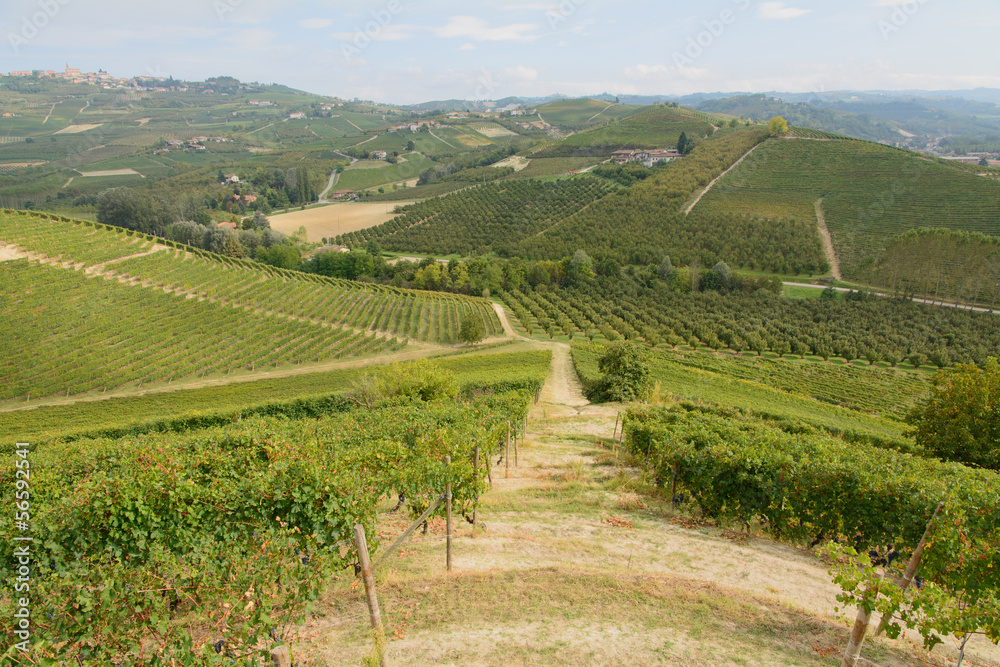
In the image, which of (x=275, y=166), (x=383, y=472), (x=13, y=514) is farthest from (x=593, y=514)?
(x=275, y=166)

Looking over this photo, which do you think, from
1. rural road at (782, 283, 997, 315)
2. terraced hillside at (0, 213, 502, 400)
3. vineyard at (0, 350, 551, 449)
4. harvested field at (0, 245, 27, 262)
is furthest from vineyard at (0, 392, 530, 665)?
rural road at (782, 283, 997, 315)

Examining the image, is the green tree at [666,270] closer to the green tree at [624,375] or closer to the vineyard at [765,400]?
the vineyard at [765,400]

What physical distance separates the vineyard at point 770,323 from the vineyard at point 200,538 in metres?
48.3

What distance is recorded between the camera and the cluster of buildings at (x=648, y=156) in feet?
424

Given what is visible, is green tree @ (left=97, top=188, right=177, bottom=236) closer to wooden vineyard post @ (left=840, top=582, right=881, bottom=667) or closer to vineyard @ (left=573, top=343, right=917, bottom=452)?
vineyard @ (left=573, top=343, right=917, bottom=452)

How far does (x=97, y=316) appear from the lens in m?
45.6

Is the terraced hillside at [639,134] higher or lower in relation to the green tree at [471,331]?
higher

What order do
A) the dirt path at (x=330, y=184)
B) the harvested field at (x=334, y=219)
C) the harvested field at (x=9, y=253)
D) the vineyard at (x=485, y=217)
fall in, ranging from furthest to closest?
the dirt path at (x=330, y=184)
the harvested field at (x=334, y=219)
the vineyard at (x=485, y=217)
the harvested field at (x=9, y=253)

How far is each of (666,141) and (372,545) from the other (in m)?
161

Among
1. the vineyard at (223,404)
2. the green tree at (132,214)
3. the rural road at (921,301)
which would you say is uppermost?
the green tree at (132,214)

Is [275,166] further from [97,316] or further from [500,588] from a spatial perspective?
[500,588]

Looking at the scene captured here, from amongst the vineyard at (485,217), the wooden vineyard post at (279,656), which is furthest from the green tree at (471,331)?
the wooden vineyard post at (279,656)

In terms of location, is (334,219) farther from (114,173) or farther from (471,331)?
(114,173)

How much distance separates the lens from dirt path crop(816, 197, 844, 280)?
73.2 m
